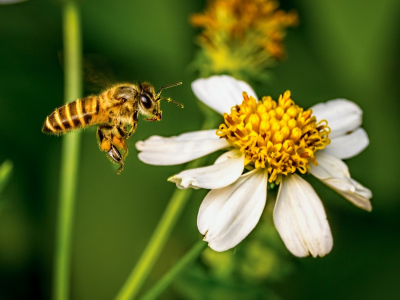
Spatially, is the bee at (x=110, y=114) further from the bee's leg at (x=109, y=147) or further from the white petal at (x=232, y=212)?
the white petal at (x=232, y=212)

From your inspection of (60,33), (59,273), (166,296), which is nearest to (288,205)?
(59,273)

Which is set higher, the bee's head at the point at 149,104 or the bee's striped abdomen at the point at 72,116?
the bee's striped abdomen at the point at 72,116

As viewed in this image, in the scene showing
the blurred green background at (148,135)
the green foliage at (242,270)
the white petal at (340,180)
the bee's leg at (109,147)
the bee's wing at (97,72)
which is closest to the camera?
the white petal at (340,180)

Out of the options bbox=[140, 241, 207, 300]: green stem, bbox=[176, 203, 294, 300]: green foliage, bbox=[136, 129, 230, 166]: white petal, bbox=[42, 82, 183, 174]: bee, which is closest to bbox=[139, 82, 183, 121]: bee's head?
bbox=[42, 82, 183, 174]: bee

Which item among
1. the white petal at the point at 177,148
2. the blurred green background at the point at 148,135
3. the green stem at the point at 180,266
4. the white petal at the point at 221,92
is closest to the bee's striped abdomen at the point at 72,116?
the white petal at the point at 177,148

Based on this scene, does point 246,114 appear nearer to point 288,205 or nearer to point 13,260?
point 288,205

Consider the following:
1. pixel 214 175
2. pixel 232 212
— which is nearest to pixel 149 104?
pixel 214 175

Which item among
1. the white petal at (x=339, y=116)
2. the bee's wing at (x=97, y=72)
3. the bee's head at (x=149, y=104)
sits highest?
the bee's wing at (x=97, y=72)

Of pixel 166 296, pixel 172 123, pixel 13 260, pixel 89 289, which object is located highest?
pixel 172 123

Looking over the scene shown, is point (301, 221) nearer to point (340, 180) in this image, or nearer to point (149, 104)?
point (340, 180)
